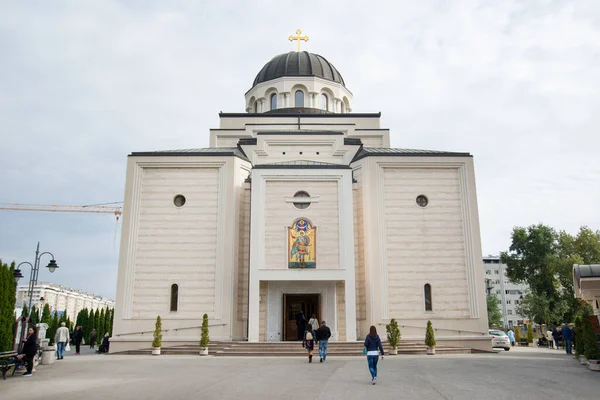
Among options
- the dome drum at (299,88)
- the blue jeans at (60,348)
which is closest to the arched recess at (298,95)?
the dome drum at (299,88)

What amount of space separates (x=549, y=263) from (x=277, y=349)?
29.2 m

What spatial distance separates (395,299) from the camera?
19594mm

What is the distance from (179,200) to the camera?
2080 centimetres

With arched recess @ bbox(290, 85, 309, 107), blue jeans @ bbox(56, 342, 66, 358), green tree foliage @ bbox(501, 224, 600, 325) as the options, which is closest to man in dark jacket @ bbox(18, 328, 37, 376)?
blue jeans @ bbox(56, 342, 66, 358)

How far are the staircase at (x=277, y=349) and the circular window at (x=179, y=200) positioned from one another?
19.1 ft

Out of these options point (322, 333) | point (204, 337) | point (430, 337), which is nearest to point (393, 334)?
point (430, 337)

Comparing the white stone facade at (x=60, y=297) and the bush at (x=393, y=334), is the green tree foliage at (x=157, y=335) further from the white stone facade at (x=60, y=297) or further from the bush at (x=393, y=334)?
the white stone facade at (x=60, y=297)

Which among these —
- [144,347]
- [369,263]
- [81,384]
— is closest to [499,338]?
[369,263]

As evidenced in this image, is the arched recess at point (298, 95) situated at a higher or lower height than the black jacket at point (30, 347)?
higher

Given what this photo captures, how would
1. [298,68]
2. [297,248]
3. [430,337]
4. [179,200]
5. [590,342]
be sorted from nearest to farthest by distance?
[590,342] < [430,337] < [297,248] < [179,200] < [298,68]

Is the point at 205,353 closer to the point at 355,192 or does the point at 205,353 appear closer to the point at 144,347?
the point at 144,347

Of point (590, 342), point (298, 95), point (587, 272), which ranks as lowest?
point (590, 342)

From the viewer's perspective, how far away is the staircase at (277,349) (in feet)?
55.4

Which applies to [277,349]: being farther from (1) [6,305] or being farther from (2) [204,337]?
(1) [6,305]
